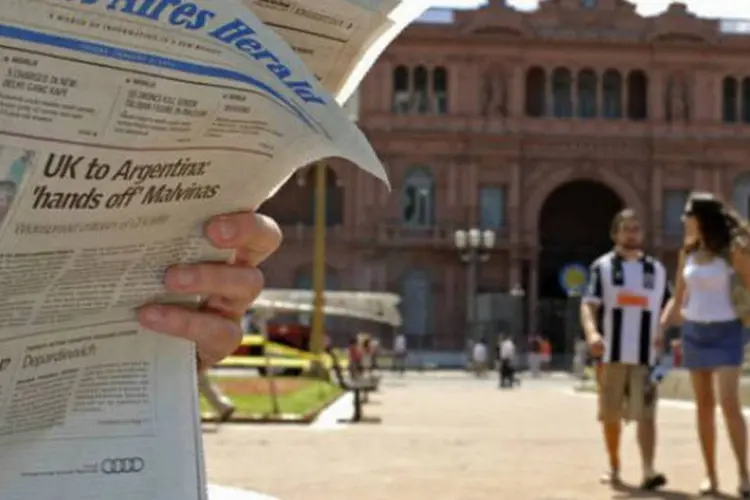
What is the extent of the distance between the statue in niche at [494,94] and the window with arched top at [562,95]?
1892mm

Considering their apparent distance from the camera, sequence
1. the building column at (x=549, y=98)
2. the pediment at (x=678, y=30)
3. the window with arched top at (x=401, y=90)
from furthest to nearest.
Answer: the building column at (x=549, y=98) → the window with arched top at (x=401, y=90) → the pediment at (x=678, y=30)

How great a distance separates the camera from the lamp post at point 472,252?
3394 cm

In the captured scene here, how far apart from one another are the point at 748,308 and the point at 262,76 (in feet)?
18.0

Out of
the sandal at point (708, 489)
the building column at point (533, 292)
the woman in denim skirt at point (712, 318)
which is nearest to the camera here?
the woman in denim skirt at point (712, 318)

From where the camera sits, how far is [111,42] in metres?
1.54

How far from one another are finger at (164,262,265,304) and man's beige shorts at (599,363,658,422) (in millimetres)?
5663

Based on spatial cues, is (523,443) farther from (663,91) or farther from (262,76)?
(663,91)

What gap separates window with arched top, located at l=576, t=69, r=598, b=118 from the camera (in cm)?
4478

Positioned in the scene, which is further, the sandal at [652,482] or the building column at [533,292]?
the building column at [533,292]

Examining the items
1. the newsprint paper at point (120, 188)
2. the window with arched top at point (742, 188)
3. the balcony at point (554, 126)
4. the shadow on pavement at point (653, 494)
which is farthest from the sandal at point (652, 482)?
the window with arched top at point (742, 188)

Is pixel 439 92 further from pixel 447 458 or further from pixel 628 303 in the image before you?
pixel 628 303

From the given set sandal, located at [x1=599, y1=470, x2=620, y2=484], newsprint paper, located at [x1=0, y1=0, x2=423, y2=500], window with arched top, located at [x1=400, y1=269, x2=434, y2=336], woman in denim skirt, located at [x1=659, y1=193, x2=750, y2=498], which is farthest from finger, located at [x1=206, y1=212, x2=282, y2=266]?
window with arched top, located at [x1=400, y1=269, x2=434, y2=336]

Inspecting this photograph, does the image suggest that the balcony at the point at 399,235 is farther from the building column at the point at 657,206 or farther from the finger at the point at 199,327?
the finger at the point at 199,327

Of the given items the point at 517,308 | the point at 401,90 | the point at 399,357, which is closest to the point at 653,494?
the point at 399,357
